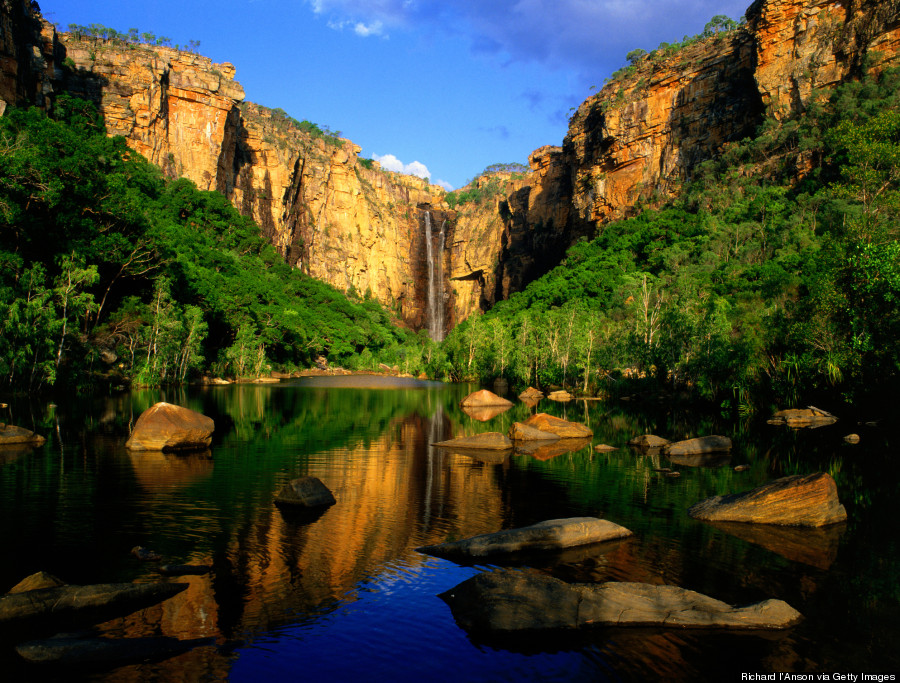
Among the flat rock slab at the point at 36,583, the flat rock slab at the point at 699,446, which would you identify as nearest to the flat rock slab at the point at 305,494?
the flat rock slab at the point at 36,583

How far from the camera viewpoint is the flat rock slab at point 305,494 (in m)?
12.2

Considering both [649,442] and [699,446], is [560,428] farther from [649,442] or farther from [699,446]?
[699,446]

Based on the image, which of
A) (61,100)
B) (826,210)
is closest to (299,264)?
(61,100)

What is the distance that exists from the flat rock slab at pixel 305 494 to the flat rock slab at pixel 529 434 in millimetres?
10717

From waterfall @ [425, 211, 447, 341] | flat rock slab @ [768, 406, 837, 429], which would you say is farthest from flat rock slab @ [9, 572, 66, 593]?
waterfall @ [425, 211, 447, 341]

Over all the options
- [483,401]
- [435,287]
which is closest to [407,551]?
[483,401]

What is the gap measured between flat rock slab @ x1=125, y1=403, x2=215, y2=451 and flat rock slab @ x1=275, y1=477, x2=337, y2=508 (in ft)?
22.4

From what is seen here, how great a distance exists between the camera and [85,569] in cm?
847

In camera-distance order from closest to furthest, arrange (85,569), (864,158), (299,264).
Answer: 1. (85,569)
2. (864,158)
3. (299,264)

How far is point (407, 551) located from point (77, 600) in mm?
4628

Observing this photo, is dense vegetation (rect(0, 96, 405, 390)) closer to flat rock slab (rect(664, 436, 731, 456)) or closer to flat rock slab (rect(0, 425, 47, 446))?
flat rock slab (rect(0, 425, 47, 446))

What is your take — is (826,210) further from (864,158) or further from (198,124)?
(198,124)

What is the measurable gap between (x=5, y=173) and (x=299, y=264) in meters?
82.0

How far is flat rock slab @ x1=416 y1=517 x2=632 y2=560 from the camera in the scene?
9775 mm
